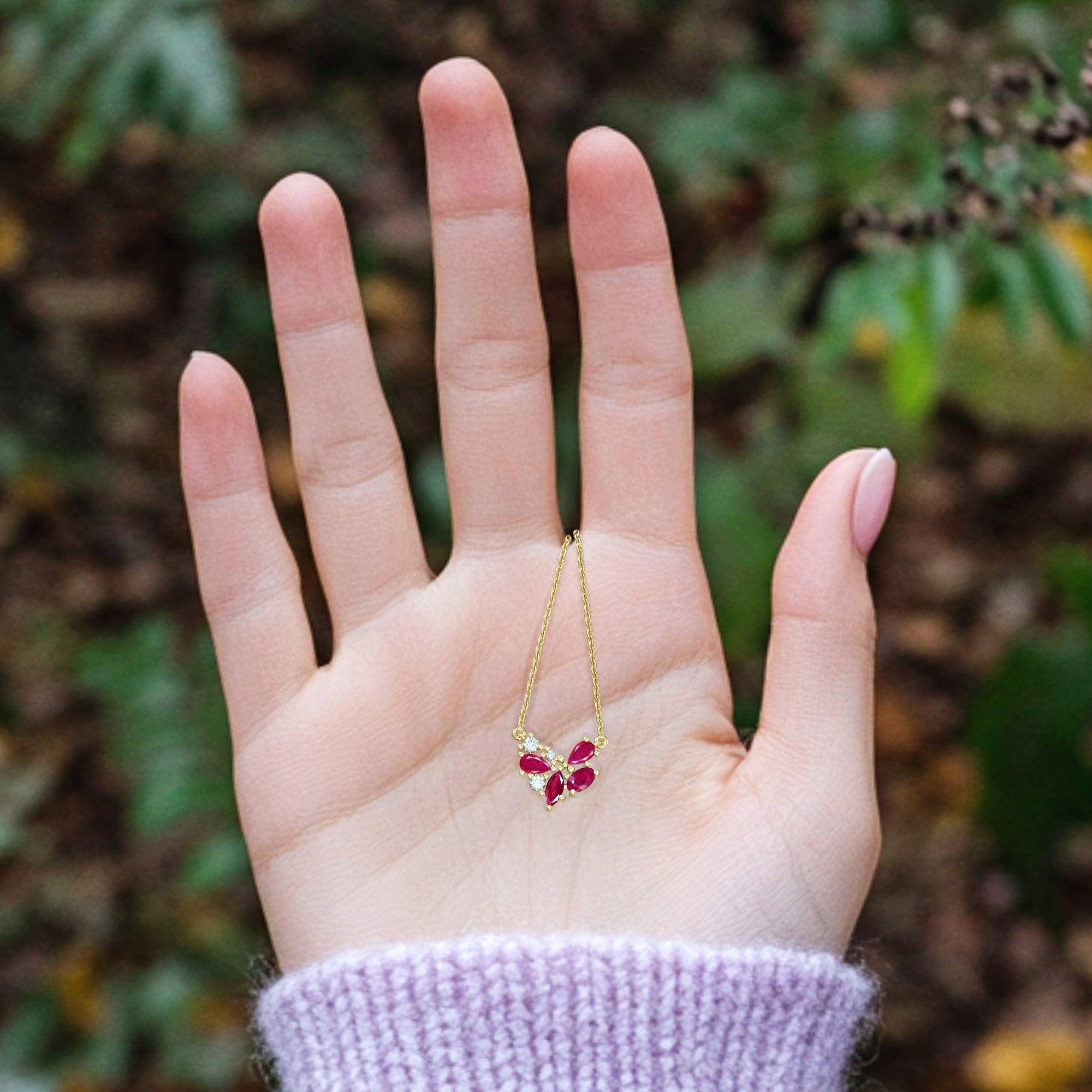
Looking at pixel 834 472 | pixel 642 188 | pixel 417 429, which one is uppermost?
pixel 642 188

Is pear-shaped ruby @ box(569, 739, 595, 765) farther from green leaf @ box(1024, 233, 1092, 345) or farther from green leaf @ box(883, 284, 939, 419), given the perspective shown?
green leaf @ box(1024, 233, 1092, 345)

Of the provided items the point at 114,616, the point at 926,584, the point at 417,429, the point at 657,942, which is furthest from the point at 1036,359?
the point at 114,616

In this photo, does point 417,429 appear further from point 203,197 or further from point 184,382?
point 184,382

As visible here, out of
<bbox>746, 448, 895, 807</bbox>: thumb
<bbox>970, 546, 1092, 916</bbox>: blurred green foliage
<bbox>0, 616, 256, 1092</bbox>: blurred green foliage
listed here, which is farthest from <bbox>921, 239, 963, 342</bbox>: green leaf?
<bbox>0, 616, 256, 1092</bbox>: blurred green foliage

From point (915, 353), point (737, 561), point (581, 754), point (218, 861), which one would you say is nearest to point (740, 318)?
point (737, 561)

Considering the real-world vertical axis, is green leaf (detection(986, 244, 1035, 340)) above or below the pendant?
above

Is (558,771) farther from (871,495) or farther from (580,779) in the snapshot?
(871,495)
